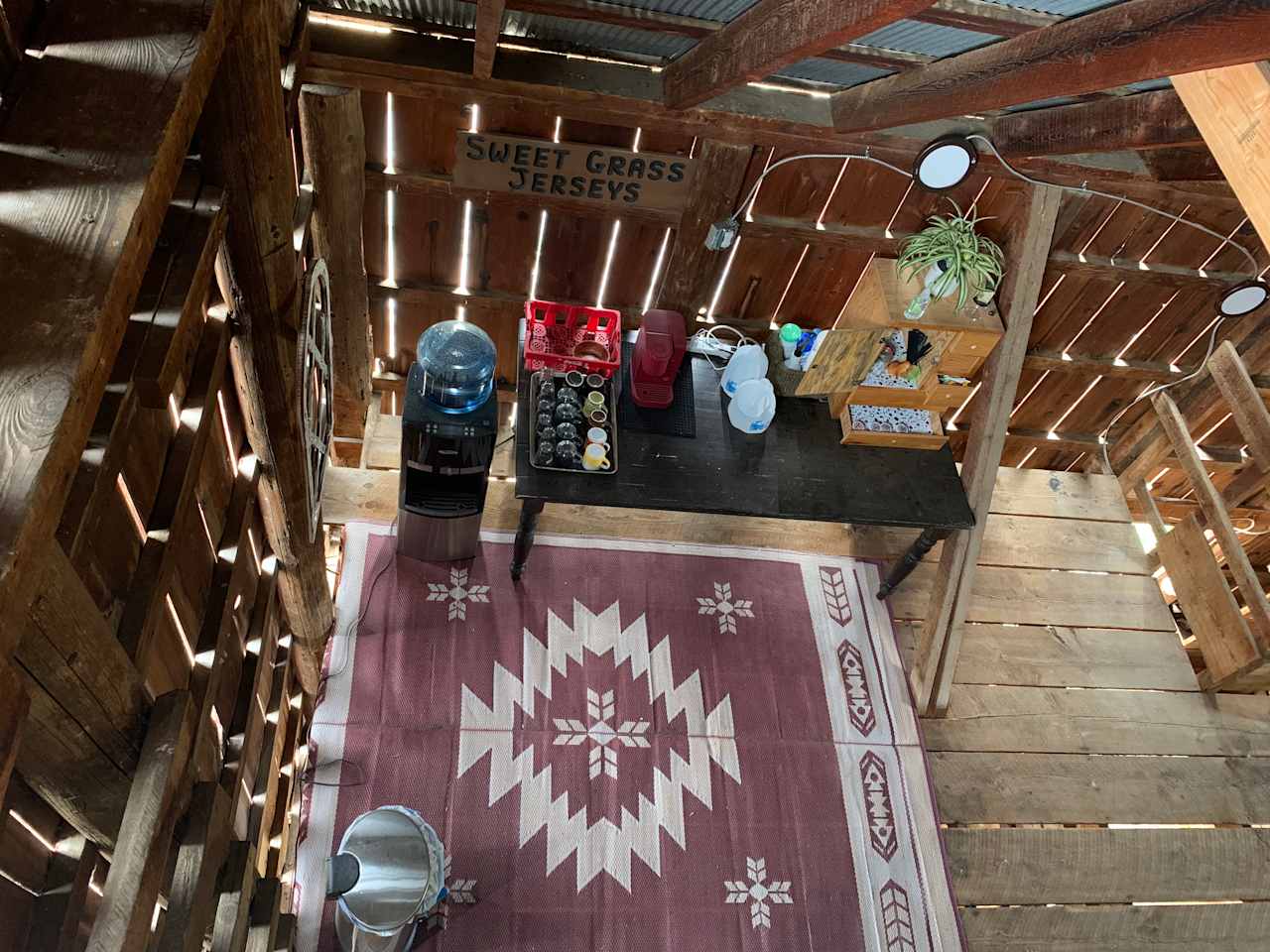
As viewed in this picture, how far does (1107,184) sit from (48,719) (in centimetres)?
344

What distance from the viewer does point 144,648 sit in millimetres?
1633

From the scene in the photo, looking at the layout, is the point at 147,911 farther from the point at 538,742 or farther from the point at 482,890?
the point at 538,742

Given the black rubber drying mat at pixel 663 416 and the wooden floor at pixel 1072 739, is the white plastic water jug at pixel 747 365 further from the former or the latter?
the wooden floor at pixel 1072 739

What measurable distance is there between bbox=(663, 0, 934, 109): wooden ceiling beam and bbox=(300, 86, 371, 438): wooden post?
39.9 inches

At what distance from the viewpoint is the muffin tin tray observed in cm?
310

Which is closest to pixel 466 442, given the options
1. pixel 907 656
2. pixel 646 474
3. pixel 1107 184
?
pixel 646 474

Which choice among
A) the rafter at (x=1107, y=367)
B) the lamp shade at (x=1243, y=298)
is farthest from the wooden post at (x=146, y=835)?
the rafter at (x=1107, y=367)

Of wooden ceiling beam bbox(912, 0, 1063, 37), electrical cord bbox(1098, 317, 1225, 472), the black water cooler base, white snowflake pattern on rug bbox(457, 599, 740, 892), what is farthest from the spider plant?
the black water cooler base

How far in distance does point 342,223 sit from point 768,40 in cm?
175

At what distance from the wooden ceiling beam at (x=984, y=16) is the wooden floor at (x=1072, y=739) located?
225cm

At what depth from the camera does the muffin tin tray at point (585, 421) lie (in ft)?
10.2

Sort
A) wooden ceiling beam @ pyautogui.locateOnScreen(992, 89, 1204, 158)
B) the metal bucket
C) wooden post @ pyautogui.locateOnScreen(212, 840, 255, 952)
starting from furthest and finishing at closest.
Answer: the metal bucket
wooden ceiling beam @ pyautogui.locateOnScreen(992, 89, 1204, 158)
wooden post @ pyautogui.locateOnScreen(212, 840, 255, 952)

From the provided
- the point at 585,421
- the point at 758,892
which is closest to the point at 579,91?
the point at 585,421

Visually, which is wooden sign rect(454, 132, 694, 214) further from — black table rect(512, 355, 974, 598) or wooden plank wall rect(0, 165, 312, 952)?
wooden plank wall rect(0, 165, 312, 952)
